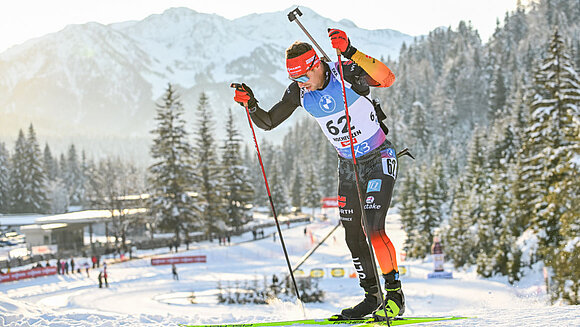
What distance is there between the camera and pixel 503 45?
503ft

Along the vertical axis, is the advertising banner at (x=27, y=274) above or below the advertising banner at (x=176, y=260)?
above

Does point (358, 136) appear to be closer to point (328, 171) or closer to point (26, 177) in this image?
point (26, 177)

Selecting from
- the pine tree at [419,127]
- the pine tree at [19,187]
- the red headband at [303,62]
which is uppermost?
the pine tree at [419,127]

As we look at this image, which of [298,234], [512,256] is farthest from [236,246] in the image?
[512,256]

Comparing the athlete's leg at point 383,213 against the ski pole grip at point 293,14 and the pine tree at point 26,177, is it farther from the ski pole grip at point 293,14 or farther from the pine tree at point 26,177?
the pine tree at point 26,177

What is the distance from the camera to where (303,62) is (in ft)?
16.4

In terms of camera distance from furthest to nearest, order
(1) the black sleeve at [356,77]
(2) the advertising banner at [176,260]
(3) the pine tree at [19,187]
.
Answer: (3) the pine tree at [19,187]
(2) the advertising banner at [176,260]
(1) the black sleeve at [356,77]

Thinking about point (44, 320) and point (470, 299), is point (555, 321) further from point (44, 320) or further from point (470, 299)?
point (470, 299)

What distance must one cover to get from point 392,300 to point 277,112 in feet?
7.57

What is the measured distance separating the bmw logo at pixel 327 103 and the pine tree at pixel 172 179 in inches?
1650

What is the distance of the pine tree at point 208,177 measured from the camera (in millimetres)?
50094

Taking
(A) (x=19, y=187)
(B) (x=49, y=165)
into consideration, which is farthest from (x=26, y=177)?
(B) (x=49, y=165)

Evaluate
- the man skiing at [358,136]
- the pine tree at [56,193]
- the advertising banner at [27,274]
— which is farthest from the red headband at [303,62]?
the pine tree at [56,193]

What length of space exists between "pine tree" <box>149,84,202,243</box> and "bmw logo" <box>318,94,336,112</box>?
41.9 meters
